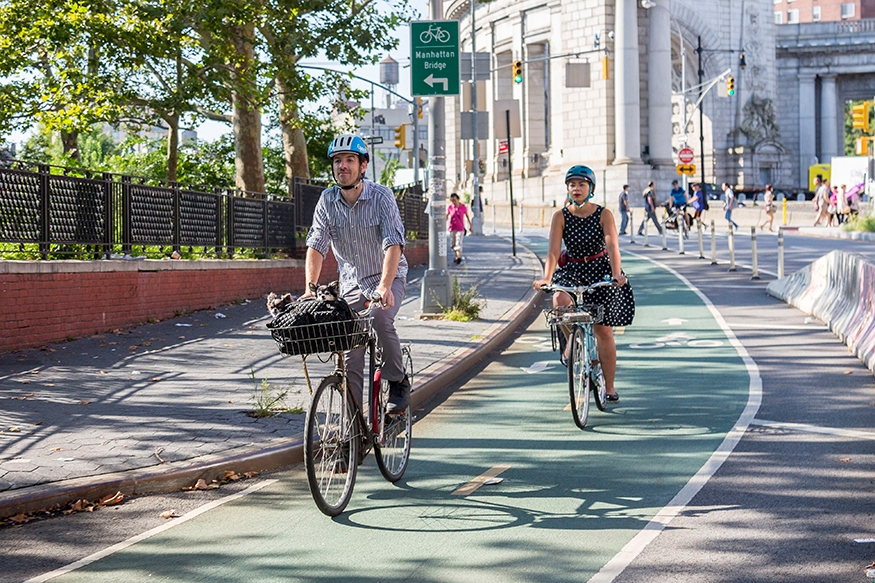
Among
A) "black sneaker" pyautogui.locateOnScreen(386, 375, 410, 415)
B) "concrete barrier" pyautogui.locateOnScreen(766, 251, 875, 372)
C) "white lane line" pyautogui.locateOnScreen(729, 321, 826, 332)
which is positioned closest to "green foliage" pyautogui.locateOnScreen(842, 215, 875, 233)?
"concrete barrier" pyautogui.locateOnScreen(766, 251, 875, 372)

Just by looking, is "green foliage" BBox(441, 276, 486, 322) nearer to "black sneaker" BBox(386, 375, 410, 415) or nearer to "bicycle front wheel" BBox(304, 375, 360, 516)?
"black sneaker" BBox(386, 375, 410, 415)

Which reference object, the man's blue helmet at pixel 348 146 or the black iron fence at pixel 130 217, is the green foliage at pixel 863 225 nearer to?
the black iron fence at pixel 130 217

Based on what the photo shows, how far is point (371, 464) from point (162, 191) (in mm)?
10597

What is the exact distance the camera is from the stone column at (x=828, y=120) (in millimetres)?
97875

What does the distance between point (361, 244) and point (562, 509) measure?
198 centimetres

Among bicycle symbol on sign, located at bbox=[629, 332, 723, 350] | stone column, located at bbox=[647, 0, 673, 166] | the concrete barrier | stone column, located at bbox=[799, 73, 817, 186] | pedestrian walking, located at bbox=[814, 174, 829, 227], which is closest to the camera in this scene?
the concrete barrier

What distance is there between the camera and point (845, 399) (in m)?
10.5

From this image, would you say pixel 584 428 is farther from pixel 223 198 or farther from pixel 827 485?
pixel 223 198

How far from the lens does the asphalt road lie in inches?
225

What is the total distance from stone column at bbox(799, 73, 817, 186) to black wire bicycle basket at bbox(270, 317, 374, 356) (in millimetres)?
96330

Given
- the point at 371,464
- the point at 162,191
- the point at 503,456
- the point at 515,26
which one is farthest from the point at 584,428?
the point at 515,26

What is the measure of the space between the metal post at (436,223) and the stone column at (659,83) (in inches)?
2095

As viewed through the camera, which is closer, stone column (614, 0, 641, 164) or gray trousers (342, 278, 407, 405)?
gray trousers (342, 278, 407, 405)

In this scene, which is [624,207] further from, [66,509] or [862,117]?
[66,509]
